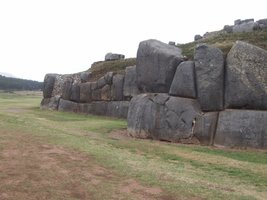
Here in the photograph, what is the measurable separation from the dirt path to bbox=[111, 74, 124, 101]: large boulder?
20181 millimetres

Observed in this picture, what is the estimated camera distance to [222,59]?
23734mm

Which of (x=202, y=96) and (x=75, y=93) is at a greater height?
(x=202, y=96)

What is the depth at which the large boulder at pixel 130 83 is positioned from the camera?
35.3 meters

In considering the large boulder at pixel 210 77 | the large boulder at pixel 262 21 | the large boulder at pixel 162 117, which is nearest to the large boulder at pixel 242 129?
the large boulder at pixel 210 77

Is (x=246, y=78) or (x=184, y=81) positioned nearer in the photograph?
(x=246, y=78)

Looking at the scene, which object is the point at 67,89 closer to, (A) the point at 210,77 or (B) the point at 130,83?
(B) the point at 130,83

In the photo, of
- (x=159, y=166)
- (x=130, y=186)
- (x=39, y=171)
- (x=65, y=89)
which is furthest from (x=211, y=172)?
(x=65, y=89)

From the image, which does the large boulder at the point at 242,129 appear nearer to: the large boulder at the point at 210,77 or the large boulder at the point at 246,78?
the large boulder at the point at 246,78

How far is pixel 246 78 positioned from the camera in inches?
890

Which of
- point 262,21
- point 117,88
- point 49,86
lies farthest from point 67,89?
point 262,21

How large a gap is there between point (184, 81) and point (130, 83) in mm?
11211

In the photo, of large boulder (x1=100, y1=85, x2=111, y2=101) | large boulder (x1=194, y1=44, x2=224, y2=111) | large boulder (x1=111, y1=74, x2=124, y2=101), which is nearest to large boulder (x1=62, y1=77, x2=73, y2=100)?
large boulder (x1=100, y1=85, x2=111, y2=101)

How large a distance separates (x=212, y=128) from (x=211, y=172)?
7596 millimetres

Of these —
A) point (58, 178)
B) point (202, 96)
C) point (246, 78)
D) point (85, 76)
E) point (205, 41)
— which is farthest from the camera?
point (85, 76)
